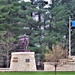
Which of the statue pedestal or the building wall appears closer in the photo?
the statue pedestal

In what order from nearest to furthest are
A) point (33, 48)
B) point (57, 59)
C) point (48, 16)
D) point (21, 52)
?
point (21, 52), point (57, 59), point (33, 48), point (48, 16)

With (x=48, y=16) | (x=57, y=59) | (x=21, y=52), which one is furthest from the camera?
(x=48, y=16)

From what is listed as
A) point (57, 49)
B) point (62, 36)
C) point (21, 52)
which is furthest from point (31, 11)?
point (21, 52)

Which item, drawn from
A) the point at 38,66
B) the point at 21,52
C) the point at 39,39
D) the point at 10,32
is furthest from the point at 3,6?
the point at 21,52

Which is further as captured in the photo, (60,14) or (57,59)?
(60,14)

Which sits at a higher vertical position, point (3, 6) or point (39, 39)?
point (3, 6)

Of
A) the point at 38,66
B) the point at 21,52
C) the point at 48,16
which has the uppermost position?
the point at 48,16

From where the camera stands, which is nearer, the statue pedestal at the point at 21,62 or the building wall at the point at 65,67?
the statue pedestal at the point at 21,62

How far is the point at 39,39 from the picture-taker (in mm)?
37938

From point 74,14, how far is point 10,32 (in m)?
8.75

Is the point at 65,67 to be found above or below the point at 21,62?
below

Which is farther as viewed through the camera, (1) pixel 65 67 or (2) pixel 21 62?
(1) pixel 65 67

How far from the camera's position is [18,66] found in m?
28.6

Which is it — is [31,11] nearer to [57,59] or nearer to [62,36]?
[62,36]
